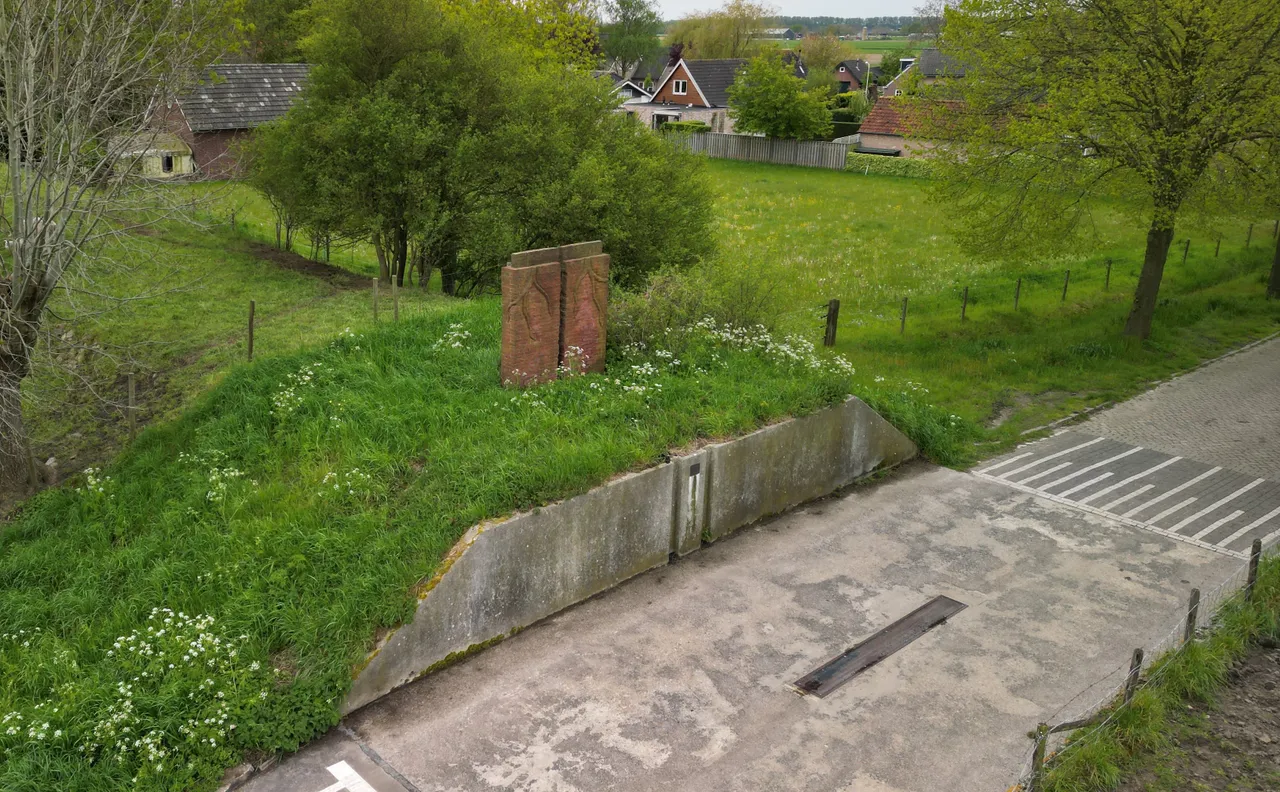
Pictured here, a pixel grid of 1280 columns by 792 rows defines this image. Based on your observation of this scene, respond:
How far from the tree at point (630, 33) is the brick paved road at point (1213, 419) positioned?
3266 inches

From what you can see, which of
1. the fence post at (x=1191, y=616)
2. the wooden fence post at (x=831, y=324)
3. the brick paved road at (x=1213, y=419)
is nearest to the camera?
the fence post at (x=1191, y=616)

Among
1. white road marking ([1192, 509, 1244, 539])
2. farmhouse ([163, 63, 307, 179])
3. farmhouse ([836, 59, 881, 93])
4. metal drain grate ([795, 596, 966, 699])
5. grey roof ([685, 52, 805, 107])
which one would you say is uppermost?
farmhouse ([836, 59, 881, 93])

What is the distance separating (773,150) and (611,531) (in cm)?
4750

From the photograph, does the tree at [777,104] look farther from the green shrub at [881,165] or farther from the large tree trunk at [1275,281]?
the large tree trunk at [1275,281]

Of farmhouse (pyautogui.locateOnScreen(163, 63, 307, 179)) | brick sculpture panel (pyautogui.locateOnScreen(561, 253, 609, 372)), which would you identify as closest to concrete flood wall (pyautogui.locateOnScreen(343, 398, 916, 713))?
brick sculpture panel (pyautogui.locateOnScreen(561, 253, 609, 372))

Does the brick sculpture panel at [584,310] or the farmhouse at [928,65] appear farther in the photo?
the farmhouse at [928,65]

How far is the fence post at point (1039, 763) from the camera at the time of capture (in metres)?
7.67

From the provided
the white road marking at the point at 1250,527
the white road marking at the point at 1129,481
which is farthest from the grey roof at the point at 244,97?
the white road marking at the point at 1250,527

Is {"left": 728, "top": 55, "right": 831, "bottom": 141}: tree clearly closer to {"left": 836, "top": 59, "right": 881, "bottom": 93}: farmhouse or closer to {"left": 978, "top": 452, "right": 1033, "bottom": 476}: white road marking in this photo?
{"left": 978, "top": 452, "right": 1033, "bottom": 476}: white road marking

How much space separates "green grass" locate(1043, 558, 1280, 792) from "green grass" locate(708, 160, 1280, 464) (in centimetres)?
539

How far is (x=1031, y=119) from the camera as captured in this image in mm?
19328

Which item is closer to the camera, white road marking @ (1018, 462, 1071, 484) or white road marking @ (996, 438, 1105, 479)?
white road marking @ (1018, 462, 1071, 484)

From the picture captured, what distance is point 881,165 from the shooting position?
51000mm

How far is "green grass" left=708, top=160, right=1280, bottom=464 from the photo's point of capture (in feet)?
60.1
